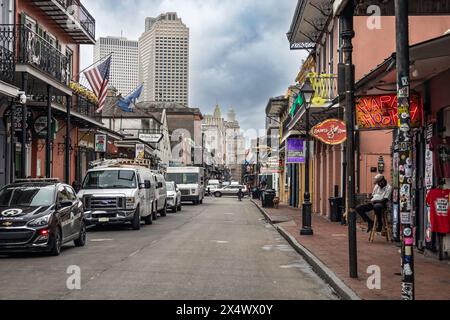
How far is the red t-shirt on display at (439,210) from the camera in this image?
1241cm

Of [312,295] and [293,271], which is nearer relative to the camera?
[312,295]

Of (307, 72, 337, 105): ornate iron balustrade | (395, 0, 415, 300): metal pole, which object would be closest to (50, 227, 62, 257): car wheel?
(395, 0, 415, 300): metal pole

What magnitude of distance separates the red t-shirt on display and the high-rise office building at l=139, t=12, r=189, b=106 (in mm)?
82840

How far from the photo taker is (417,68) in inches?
468

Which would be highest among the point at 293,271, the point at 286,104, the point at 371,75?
the point at 286,104

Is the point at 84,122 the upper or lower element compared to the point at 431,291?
upper

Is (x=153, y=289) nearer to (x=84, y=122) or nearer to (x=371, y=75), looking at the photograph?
(x=371, y=75)

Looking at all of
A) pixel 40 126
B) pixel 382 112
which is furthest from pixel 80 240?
pixel 40 126

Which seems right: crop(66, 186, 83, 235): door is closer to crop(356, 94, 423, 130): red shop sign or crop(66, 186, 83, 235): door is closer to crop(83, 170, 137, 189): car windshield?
crop(83, 170, 137, 189): car windshield

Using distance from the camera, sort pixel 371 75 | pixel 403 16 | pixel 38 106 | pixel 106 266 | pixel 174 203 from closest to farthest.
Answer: pixel 403 16, pixel 371 75, pixel 106 266, pixel 38 106, pixel 174 203

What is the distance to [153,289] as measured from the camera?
9.58 m

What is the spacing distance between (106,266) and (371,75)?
602 centimetres

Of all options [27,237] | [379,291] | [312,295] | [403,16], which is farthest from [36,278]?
[403,16]

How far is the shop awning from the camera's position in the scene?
9656mm
